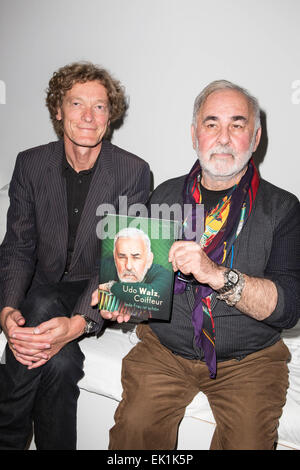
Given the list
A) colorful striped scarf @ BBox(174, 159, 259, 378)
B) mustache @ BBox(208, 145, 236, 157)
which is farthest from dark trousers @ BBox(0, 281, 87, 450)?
mustache @ BBox(208, 145, 236, 157)

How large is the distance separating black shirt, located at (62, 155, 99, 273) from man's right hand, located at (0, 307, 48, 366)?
349 mm

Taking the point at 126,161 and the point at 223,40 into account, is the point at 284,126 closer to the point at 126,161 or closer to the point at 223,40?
the point at 223,40

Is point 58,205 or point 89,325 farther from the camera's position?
point 58,205

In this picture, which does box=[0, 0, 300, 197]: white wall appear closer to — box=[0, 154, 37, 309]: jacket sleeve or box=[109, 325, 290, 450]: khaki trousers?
box=[0, 154, 37, 309]: jacket sleeve

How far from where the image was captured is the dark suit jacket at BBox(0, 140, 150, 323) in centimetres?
168

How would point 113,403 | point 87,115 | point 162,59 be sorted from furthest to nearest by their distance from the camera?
point 162,59 → point 87,115 → point 113,403

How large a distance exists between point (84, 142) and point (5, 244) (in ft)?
1.96

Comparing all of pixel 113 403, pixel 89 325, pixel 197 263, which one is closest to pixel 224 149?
pixel 197 263

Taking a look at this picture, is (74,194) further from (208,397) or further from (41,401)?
(208,397)

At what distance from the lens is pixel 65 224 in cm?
169

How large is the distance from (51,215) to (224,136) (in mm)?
822

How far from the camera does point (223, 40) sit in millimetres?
1986

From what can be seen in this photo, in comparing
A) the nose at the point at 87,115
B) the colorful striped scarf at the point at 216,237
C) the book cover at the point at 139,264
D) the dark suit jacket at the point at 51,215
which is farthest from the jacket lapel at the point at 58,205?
the colorful striped scarf at the point at 216,237

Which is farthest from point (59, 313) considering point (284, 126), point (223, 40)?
point (223, 40)
